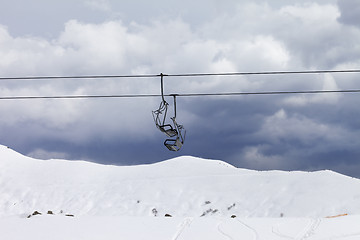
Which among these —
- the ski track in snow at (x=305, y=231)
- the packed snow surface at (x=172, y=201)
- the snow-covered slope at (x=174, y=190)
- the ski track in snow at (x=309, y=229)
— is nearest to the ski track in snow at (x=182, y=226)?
the packed snow surface at (x=172, y=201)

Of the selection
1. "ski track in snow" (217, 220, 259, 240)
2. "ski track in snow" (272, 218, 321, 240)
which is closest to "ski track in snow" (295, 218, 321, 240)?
"ski track in snow" (272, 218, 321, 240)

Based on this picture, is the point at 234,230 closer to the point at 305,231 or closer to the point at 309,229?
the point at 305,231

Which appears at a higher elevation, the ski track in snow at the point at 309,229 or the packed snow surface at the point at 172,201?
the packed snow surface at the point at 172,201

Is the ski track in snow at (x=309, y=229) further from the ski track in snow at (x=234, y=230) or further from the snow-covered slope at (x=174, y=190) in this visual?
the snow-covered slope at (x=174, y=190)

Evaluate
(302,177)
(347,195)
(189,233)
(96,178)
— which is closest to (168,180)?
(96,178)

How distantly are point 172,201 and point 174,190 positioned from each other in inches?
84.9

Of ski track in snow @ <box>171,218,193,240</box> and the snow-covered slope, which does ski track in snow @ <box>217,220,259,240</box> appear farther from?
the snow-covered slope

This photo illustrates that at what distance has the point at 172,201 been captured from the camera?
1601 inches

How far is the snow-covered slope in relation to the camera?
37.4 metres

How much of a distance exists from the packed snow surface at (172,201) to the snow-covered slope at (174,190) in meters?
0.08

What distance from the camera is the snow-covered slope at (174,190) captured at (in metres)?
37.4

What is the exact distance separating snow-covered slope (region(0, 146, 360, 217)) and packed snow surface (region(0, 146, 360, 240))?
0.26 ft

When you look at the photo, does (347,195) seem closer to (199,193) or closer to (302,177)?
(302,177)

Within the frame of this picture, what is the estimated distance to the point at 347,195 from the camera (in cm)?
3697
